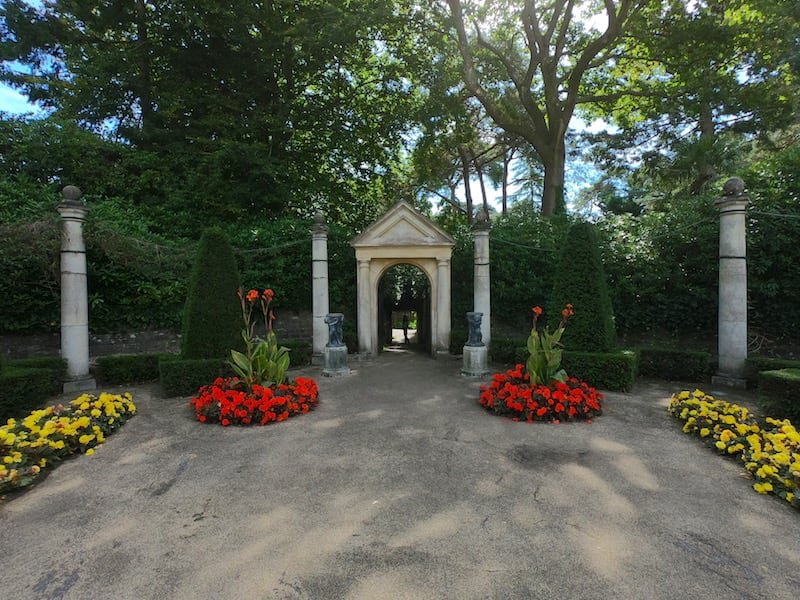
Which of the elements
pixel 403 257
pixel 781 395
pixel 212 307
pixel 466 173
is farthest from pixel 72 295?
pixel 466 173

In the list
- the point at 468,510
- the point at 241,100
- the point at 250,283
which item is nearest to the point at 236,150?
the point at 241,100

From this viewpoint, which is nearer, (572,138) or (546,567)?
(546,567)

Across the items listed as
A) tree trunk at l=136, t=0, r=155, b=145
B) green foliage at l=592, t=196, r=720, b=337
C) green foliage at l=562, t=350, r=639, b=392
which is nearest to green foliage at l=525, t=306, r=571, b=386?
green foliage at l=562, t=350, r=639, b=392

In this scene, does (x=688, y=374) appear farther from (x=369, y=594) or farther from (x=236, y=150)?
(x=236, y=150)

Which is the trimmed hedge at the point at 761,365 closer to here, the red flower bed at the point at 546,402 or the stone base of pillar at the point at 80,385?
the red flower bed at the point at 546,402

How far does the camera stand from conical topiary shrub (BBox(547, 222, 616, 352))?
22.2 feet

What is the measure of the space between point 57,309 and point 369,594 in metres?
9.52

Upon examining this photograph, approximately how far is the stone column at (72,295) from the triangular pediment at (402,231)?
18.2ft

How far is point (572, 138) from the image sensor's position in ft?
54.2

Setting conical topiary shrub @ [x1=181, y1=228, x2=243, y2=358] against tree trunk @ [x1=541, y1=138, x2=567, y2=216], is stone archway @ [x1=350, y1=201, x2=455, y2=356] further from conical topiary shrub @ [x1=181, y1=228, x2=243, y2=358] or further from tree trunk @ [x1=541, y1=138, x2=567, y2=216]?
tree trunk @ [x1=541, y1=138, x2=567, y2=216]

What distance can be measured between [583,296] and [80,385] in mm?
9287

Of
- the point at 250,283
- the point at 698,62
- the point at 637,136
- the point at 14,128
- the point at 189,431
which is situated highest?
the point at 698,62

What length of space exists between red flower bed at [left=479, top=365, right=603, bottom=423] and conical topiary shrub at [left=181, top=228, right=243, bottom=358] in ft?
15.2

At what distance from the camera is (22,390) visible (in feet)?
17.7
